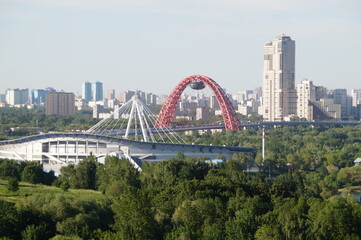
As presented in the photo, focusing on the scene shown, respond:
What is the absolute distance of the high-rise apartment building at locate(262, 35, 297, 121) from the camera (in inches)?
4434

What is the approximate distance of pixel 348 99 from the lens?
132875 mm

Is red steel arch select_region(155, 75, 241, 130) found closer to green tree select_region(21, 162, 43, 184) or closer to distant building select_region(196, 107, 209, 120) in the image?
distant building select_region(196, 107, 209, 120)

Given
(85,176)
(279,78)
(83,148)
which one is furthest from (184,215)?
(279,78)

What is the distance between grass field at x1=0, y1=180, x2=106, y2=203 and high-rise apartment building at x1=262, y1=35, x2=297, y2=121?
7556 cm

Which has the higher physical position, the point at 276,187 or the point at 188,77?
the point at 188,77

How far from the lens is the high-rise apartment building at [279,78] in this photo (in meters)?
113

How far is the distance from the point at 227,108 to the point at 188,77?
5.36 m

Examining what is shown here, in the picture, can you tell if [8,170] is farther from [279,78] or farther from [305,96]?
[305,96]

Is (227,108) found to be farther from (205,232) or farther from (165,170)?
(205,232)

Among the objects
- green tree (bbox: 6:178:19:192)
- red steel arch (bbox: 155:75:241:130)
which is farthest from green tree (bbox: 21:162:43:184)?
red steel arch (bbox: 155:75:241:130)

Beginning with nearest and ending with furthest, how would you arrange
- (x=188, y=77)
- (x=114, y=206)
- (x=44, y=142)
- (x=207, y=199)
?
(x=114, y=206)
(x=207, y=199)
(x=44, y=142)
(x=188, y=77)

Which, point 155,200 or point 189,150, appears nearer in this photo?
point 155,200

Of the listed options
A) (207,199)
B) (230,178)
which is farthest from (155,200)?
(230,178)

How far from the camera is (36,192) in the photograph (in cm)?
3597
